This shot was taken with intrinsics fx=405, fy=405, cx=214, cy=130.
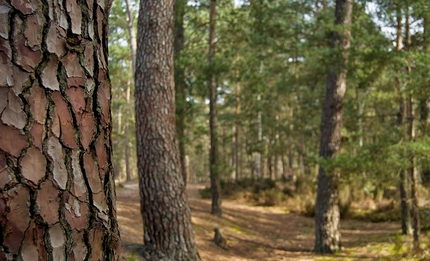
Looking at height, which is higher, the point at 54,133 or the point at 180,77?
the point at 180,77

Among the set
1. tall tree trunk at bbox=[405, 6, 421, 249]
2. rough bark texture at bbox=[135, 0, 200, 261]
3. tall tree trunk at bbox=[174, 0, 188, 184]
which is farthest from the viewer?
tall tree trunk at bbox=[174, 0, 188, 184]

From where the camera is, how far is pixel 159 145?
5227mm

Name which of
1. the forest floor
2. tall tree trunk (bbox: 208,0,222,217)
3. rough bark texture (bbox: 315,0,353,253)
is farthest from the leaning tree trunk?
tall tree trunk (bbox: 208,0,222,217)

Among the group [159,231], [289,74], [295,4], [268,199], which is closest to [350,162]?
[159,231]

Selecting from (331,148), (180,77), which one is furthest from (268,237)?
(180,77)

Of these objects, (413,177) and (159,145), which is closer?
(159,145)

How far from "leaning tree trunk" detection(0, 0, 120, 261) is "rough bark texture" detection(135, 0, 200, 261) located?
12.0 feet

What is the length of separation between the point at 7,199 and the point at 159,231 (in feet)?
13.5

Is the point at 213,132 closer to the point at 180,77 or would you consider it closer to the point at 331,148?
the point at 180,77

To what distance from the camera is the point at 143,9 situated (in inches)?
215

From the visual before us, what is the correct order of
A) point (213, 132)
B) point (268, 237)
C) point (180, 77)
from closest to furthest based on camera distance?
point (268, 237) → point (180, 77) → point (213, 132)

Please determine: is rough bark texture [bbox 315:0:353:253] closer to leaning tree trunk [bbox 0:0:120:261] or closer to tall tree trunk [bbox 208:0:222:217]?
tall tree trunk [bbox 208:0:222:217]

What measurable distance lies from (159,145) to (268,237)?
712 cm

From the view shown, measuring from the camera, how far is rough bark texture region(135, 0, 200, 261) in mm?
5160
